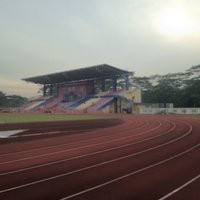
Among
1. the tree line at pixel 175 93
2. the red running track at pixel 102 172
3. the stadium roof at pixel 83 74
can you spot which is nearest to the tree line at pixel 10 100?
the stadium roof at pixel 83 74

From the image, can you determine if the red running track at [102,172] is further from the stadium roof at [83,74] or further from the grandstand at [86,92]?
the stadium roof at [83,74]

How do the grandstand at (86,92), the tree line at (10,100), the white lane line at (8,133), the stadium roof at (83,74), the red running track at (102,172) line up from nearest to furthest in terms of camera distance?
the red running track at (102,172), the white lane line at (8,133), the grandstand at (86,92), the stadium roof at (83,74), the tree line at (10,100)

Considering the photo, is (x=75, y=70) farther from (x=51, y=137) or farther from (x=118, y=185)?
(x=118, y=185)

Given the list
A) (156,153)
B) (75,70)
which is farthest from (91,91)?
(156,153)

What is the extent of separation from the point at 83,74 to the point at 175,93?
21.3 meters

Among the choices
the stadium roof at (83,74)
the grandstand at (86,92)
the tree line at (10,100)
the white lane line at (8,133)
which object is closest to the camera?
the white lane line at (8,133)

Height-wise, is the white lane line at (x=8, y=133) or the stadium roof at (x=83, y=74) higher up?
the stadium roof at (x=83, y=74)

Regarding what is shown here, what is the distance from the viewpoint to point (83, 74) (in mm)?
76688

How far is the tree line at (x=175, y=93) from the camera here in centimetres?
7494

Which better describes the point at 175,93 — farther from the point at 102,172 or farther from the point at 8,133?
the point at 102,172

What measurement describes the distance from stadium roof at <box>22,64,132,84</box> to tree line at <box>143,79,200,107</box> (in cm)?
1560

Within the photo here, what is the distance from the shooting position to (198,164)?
12.1 meters

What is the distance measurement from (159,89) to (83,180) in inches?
3100

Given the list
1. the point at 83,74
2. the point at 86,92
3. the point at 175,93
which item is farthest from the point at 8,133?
the point at 175,93
